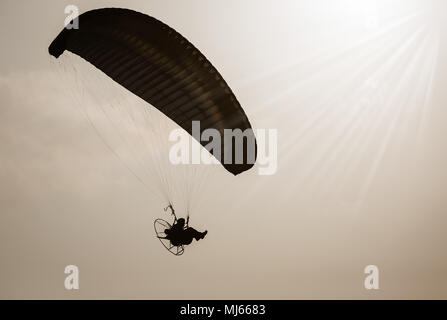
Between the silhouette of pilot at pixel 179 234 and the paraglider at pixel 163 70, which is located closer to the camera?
the paraglider at pixel 163 70

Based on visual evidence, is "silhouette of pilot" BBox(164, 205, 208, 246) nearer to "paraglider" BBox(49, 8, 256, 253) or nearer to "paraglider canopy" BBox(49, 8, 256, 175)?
"paraglider" BBox(49, 8, 256, 253)

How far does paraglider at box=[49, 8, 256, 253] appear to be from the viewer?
43.1 ft

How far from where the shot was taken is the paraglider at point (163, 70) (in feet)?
43.1

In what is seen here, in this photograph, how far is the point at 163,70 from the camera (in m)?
13.9

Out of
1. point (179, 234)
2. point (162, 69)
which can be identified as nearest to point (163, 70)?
point (162, 69)

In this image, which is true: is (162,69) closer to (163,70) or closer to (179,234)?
(163,70)

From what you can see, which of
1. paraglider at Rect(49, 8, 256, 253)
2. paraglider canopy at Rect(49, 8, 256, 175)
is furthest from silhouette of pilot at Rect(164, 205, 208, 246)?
paraglider canopy at Rect(49, 8, 256, 175)

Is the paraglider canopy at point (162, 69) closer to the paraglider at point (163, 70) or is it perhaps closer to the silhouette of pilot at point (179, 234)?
the paraglider at point (163, 70)

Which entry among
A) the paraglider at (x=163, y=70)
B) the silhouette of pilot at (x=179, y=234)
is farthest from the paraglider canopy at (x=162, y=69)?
the silhouette of pilot at (x=179, y=234)

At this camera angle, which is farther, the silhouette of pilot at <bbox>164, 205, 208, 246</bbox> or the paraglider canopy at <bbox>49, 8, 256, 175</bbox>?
the silhouette of pilot at <bbox>164, 205, 208, 246</bbox>
